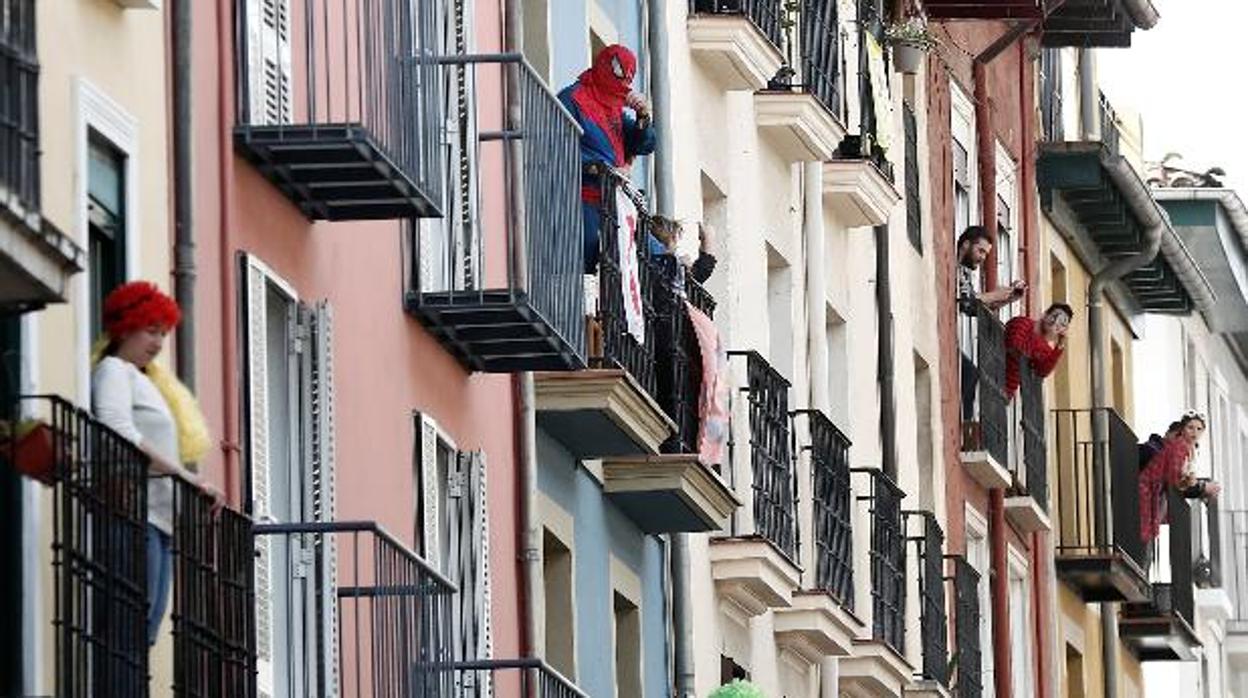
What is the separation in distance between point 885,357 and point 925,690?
2608mm

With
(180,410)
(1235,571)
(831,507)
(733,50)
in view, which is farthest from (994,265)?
(180,410)

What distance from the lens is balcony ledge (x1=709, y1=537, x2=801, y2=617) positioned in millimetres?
35125

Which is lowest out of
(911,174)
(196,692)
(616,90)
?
(196,692)

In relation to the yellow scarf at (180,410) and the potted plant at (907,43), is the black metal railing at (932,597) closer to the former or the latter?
the potted plant at (907,43)

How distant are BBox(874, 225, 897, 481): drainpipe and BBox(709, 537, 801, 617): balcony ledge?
6759mm

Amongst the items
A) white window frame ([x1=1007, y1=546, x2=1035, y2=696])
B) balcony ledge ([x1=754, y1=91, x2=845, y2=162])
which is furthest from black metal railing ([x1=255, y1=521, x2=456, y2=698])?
white window frame ([x1=1007, y1=546, x2=1035, y2=696])

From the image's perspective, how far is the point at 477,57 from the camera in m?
26.2

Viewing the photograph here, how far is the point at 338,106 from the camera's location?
24516 mm

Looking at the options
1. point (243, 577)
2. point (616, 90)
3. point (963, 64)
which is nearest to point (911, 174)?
point (963, 64)

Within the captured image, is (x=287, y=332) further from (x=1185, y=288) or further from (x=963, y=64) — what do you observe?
(x=1185, y=288)

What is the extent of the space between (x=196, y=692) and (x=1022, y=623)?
92.0 feet

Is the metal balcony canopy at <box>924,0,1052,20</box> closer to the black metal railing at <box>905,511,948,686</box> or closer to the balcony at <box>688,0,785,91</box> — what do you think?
the black metal railing at <box>905,511,948,686</box>

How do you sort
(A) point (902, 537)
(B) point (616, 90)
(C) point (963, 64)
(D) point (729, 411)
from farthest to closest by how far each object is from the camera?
(C) point (963, 64) < (A) point (902, 537) < (D) point (729, 411) < (B) point (616, 90)

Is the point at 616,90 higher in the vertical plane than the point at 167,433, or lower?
higher
